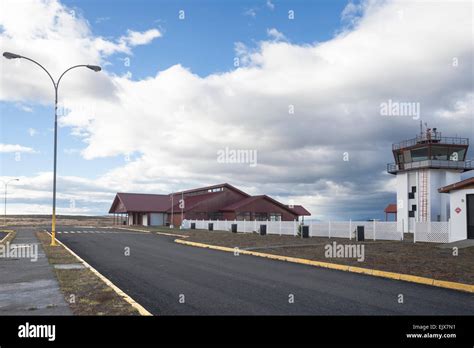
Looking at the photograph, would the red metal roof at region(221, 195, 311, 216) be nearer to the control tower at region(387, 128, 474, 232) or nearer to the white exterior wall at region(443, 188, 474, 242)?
the control tower at region(387, 128, 474, 232)

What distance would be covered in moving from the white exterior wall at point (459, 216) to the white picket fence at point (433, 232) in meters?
0.31

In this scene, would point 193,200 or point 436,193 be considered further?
point 193,200

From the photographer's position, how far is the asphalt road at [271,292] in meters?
7.73

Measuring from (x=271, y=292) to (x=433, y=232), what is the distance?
18659 mm

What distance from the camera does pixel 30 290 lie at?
9484mm

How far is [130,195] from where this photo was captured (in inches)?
2677

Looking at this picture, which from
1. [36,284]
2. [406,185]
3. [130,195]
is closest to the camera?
[36,284]

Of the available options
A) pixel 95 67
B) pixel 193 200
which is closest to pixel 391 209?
pixel 193 200

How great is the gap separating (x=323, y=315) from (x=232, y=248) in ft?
46.9

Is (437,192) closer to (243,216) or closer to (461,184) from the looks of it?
(461,184)

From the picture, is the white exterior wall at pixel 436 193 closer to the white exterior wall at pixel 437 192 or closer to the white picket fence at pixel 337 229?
the white exterior wall at pixel 437 192

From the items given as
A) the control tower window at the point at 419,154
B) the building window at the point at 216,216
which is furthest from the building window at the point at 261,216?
the control tower window at the point at 419,154
